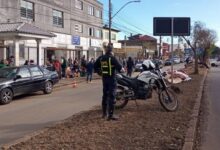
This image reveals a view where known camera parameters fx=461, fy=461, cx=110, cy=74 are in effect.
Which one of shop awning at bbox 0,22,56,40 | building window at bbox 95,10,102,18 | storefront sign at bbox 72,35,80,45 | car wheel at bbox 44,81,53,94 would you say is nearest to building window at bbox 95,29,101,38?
building window at bbox 95,10,102,18

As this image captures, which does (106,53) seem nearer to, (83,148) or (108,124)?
(108,124)

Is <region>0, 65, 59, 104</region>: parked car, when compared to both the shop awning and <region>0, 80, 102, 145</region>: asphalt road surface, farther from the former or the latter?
the shop awning

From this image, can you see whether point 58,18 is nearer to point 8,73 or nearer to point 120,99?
point 8,73

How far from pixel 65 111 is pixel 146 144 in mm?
6102

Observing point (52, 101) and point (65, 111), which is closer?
point (65, 111)

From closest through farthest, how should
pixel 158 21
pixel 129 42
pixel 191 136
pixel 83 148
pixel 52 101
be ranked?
1. pixel 83 148
2. pixel 191 136
3. pixel 52 101
4. pixel 158 21
5. pixel 129 42

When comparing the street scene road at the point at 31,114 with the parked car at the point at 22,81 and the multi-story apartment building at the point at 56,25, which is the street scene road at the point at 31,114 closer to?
the parked car at the point at 22,81

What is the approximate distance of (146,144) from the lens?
797cm

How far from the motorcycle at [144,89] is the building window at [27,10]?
26967 mm

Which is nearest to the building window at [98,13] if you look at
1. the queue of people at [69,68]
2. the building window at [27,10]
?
the building window at [27,10]

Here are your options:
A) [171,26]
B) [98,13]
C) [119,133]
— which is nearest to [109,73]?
[119,133]

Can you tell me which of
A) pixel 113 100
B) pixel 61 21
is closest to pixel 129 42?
pixel 61 21

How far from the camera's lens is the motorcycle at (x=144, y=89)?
1265cm

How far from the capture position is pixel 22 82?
1839 centimetres
